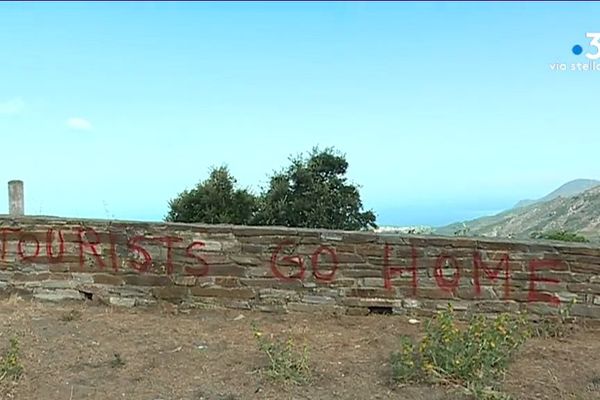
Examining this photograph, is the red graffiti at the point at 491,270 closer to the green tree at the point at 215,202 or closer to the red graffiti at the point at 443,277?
the red graffiti at the point at 443,277

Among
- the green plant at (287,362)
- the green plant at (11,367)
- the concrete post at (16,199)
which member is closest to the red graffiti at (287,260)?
the green plant at (287,362)

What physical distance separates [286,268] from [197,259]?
820mm

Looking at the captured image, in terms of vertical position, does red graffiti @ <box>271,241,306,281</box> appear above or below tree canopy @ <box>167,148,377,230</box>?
below

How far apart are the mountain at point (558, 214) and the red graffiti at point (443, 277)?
4393 mm

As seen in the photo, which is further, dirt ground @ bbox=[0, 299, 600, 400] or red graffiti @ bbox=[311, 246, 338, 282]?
red graffiti @ bbox=[311, 246, 338, 282]

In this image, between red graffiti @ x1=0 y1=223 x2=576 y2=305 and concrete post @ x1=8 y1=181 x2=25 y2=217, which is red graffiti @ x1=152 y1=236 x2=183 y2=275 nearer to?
red graffiti @ x1=0 y1=223 x2=576 y2=305

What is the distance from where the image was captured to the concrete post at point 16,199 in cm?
613

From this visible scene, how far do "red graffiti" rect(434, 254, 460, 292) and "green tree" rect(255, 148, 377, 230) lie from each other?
5314 millimetres

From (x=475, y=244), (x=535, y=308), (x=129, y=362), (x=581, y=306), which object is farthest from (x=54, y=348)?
(x=581, y=306)

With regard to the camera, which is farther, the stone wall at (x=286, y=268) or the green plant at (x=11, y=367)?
the stone wall at (x=286, y=268)

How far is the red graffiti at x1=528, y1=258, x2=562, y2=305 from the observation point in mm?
5145

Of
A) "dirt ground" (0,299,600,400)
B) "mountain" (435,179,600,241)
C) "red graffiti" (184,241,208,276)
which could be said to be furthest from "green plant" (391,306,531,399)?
"mountain" (435,179,600,241)

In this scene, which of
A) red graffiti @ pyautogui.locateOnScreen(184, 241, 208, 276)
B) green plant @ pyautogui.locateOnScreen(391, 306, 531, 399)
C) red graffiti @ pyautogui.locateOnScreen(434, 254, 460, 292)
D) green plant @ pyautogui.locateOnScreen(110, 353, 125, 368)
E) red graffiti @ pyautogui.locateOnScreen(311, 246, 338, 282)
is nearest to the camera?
green plant @ pyautogui.locateOnScreen(391, 306, 531, 399)

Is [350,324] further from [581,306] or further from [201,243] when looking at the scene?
[581,306]
